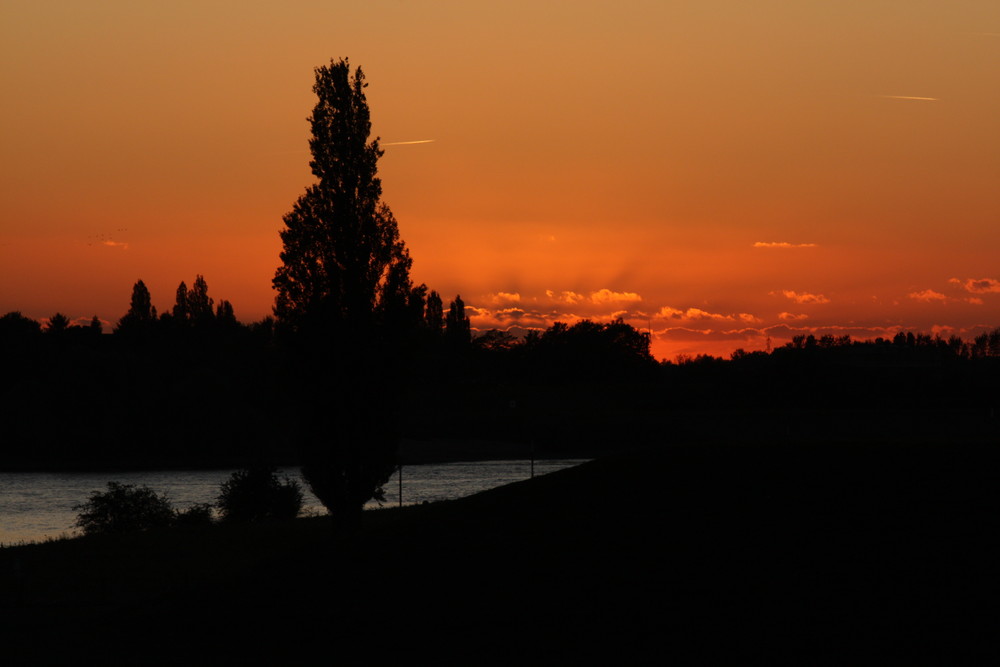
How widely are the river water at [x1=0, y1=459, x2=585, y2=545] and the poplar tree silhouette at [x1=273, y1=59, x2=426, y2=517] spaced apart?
870 inches

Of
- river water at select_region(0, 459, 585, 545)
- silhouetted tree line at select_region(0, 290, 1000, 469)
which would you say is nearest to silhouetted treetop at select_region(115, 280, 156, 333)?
silhouetted tree line at select_region(0, 290, 1000, 469)

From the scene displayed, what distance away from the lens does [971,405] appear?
13075 centimetres

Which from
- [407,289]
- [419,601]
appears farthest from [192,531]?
[419,601]

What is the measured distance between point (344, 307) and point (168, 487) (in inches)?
2240

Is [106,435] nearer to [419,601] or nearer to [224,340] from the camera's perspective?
[224,340]

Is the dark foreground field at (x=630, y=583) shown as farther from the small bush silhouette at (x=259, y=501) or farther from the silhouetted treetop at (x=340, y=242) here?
the small bush silhouette at (x=259, y=501)

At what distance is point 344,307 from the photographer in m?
44.9

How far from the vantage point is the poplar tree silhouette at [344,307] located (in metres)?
44.2

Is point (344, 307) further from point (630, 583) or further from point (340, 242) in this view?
point (630, 583)

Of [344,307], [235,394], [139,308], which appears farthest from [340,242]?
[139,308]

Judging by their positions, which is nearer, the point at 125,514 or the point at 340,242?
the point at 340,242

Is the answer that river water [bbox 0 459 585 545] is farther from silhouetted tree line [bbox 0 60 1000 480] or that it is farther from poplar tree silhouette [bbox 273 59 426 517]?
poplar tree silhouette [bbox 273 59 426 517]

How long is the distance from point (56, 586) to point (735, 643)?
21.7 m

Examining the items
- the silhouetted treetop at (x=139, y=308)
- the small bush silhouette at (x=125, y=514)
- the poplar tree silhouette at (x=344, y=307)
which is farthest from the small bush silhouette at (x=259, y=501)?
the silhouetted treetop at (x=139, y=308)
